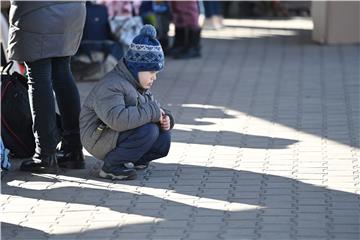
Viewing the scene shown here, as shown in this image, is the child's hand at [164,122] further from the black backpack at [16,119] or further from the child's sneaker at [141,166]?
the black backpack at [16,119]

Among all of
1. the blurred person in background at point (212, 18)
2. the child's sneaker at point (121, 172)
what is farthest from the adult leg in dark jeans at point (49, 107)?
the blurred person in background at point (212, 18)

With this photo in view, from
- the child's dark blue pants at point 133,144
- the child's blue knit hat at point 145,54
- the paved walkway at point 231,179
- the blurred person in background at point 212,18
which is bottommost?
the blurred person in background at point 212,18

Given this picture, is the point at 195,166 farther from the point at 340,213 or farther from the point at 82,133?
the point at 340,213

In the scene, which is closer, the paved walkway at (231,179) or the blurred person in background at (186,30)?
the paved walkway at (231,179)

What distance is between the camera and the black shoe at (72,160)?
20.1 feet

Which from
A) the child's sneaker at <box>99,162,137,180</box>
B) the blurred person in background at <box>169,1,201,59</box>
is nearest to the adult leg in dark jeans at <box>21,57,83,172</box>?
the child's sneaker at <box>99,162,137,180</box>

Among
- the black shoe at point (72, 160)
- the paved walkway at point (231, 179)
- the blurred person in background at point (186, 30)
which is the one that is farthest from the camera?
the blurred person in background at point (186, 30)

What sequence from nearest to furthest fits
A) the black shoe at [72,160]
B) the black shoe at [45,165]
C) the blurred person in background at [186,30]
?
the black shoe at [45,165] → the black shoe at [72,160] → the blurred person in background at [186,30]

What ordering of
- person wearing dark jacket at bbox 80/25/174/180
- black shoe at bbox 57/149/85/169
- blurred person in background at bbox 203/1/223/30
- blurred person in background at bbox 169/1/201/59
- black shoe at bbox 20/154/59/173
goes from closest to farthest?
1. person wearing dark jacket at bbox 80/25/174/180
2. black shoe at bbox 20/154/59/173
3. black shoe at bbox 57/149/85/169
4. blurred person in background at bbox 169/1/201/59
5. blurred person in background at bbox 203/1/223/30

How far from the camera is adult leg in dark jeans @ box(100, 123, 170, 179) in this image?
18.9ft

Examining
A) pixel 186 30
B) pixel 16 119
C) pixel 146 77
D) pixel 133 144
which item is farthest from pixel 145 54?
pixel 186 30

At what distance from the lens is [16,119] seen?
20.3 ft

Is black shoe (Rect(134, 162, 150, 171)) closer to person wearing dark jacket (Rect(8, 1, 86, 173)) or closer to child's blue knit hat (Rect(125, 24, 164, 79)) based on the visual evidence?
person wearing dark jacket (Rect(8, 1, 86, 173))

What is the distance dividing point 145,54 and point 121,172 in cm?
74
